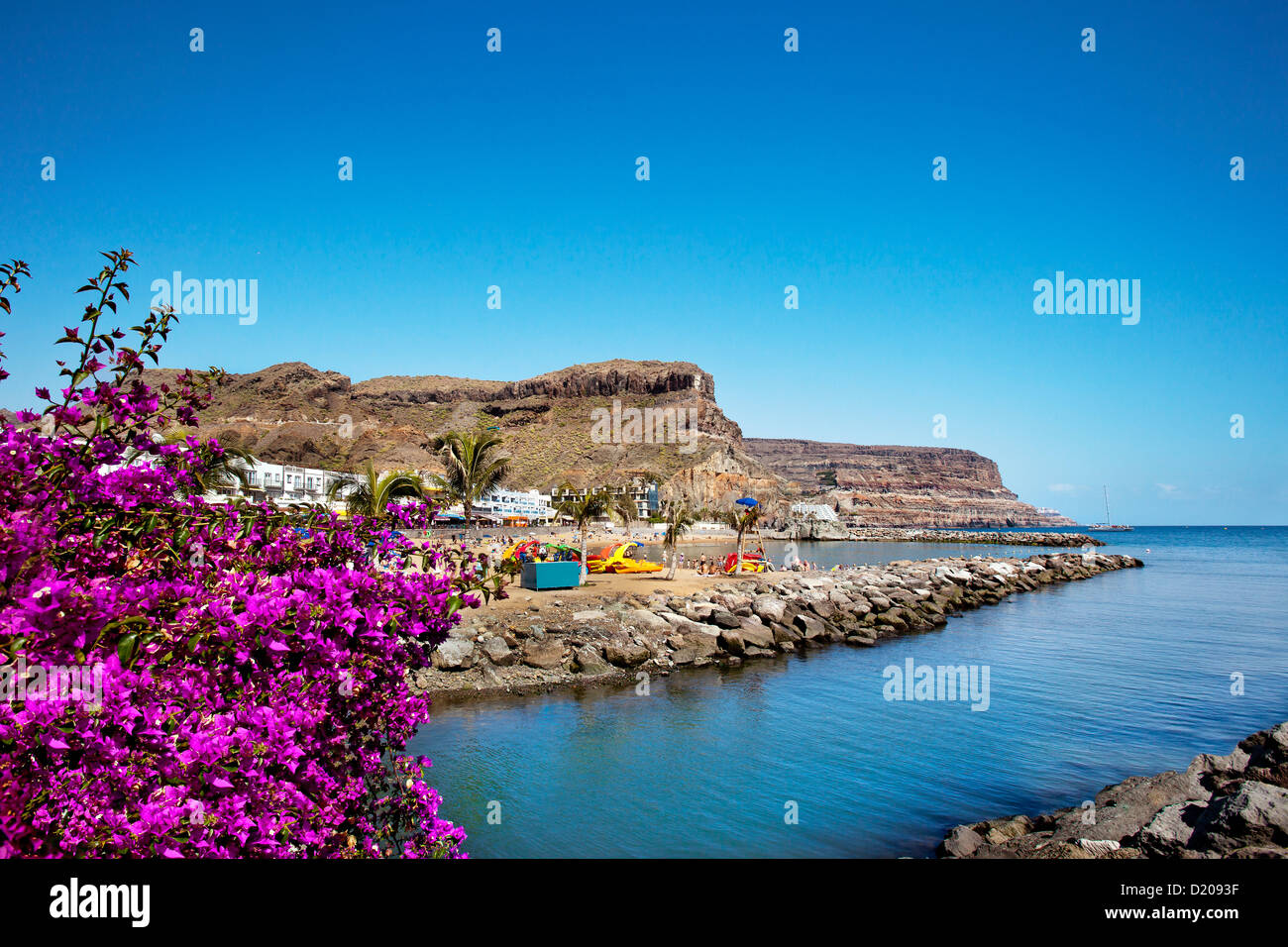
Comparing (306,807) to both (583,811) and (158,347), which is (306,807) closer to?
(158,347)

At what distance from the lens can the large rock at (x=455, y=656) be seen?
16.4 metres

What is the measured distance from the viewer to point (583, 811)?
10.4 metres

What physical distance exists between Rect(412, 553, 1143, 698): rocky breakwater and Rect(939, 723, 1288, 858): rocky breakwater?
7711mm

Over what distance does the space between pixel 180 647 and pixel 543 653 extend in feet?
49.7

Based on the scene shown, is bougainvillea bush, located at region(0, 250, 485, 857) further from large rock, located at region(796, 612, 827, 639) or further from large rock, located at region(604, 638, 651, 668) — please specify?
large rock, located at region(796, 612, 827, 639)

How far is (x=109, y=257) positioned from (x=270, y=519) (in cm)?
147

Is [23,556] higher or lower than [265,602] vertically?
higher

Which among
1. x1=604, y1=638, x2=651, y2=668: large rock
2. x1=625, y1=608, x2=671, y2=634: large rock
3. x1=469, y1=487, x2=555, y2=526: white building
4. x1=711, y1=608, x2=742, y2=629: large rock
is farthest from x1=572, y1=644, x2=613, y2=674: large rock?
x1=469, y1=487, x2=555, y2=526: white building

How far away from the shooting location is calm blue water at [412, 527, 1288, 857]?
9.93 m

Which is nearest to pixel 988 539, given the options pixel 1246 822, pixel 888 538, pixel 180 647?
pixel 888 538

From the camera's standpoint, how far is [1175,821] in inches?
306

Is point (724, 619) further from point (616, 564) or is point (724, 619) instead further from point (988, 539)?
point (988, 539)

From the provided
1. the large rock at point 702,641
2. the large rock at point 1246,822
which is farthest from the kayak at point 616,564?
the large rock at point 1246,822
